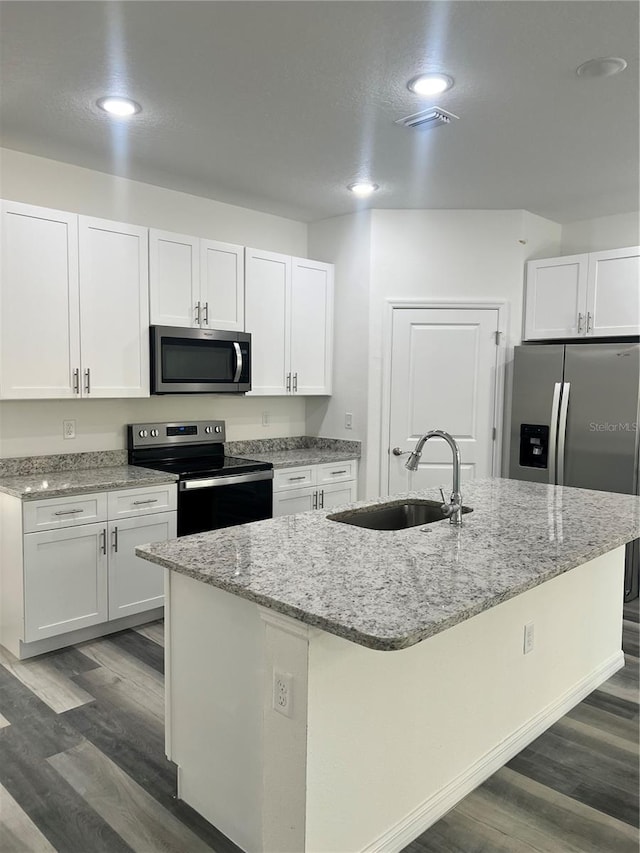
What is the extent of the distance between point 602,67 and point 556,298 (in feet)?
7.44

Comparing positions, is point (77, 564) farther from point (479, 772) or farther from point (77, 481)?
point (479, 772)

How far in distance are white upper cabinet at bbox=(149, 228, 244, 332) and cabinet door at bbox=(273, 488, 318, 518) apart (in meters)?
1.15

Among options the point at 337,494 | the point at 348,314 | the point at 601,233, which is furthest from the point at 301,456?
the point at 601,233

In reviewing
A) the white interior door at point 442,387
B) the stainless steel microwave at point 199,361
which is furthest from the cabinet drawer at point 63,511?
the white interior door at point 442,387

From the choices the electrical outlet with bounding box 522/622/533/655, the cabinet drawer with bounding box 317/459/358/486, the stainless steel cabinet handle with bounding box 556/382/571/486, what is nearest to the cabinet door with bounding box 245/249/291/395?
the cabinet drawer with bounding box 317/459/358/486

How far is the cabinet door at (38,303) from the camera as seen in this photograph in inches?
127

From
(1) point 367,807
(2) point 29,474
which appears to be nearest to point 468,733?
(1) point 367,807

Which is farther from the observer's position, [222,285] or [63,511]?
[222,285]

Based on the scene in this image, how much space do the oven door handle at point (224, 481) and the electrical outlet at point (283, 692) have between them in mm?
2096

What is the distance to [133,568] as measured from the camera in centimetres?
351

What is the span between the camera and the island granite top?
5.00 feet

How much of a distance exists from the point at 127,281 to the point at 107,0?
69.3 inches

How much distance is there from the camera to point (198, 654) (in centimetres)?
202

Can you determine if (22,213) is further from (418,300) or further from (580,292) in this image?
(580,292)
